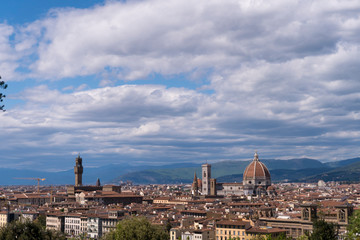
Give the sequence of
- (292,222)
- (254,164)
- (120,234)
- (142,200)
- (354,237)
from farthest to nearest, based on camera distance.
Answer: (254,164), (142,200), (292,222), (120,234), (354,237)

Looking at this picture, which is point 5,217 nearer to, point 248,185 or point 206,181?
point 248,185

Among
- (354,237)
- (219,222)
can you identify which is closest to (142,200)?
(219,222)

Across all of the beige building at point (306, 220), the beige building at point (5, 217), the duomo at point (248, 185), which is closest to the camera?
the beige building at point (306, 220)

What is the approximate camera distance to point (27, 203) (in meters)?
151

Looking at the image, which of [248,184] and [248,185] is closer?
[248,185]

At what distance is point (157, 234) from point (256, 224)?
52.7 feet

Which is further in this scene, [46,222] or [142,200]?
[142,200]

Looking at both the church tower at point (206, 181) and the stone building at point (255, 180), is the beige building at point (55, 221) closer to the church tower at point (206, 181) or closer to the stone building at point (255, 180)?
the stone building at point (255, 180)

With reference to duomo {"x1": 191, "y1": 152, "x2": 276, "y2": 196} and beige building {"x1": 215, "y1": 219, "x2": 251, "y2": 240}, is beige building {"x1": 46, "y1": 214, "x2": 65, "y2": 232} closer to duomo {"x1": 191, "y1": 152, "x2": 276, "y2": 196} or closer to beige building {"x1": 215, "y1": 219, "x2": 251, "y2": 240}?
beige building {"x1": 215, "y1": 219, "x2": 251, "y2": 240}

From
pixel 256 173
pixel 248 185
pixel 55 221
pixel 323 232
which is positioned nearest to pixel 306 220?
pixel 323 232

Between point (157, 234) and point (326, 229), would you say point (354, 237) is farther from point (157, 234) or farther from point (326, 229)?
point (157, 234)

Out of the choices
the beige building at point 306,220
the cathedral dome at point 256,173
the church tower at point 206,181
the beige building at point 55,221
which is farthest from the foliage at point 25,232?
the church tower at point 206,181

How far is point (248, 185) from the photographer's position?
163625mm

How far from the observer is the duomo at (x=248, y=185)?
162250mm
